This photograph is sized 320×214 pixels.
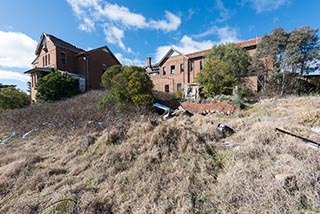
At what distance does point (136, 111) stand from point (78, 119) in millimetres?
2713

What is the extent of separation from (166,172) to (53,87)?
1493 centimetres

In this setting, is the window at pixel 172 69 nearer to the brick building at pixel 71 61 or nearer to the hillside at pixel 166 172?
the brick building at pixel 71 61

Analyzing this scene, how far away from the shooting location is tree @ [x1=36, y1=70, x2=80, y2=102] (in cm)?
1457

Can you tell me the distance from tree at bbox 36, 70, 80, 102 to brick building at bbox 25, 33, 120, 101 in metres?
2.10

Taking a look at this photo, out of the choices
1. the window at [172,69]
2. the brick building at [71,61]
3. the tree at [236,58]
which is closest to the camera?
the tree at [236,58]

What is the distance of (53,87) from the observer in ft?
48.0

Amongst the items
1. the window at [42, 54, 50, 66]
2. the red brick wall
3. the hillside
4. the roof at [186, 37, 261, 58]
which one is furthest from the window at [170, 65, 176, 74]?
the hillside

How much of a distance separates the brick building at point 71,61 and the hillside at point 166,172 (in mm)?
14217

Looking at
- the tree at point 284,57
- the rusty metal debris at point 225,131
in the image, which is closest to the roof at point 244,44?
the tree at point 284,57

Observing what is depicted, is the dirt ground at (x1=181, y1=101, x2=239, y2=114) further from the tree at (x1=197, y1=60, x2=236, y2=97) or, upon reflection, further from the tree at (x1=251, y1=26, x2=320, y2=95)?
the tree at (x1=251, y1=26, x2=320, y2=95)

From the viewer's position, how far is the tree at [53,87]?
47.8 feet

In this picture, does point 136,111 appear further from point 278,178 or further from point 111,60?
point 111,60

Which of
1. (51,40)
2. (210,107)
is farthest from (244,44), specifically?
(51,40)

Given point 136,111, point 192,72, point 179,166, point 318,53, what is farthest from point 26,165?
point 192,72
